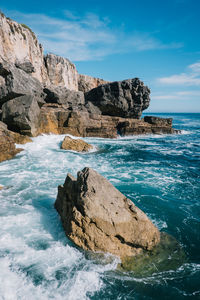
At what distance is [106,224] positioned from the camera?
13.5ft

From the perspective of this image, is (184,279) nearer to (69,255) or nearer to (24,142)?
(69,255)

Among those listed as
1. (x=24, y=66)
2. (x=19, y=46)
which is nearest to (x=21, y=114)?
(x=24, y=66)

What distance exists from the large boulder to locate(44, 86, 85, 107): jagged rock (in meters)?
4.02

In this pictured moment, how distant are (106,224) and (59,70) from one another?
42375mm

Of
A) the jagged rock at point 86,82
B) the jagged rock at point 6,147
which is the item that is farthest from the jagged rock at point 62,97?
the jagged rock at point 86,82

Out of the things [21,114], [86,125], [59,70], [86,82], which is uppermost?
[86,82]

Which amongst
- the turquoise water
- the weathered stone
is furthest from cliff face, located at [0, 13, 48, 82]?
the turquoise water

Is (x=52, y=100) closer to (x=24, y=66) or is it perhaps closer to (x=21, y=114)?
(x=24, y=66)

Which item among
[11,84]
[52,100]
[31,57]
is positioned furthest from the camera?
[31,57]

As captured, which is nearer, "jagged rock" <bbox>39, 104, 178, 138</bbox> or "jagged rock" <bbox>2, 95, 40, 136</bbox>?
"jagged rock" <bbox>2, 95, 40, 136</bbox>

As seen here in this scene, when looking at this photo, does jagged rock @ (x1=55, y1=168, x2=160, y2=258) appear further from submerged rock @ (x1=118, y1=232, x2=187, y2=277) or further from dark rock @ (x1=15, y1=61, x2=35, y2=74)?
dark rock @ (x1=15, y1=61, x2=35, y2=74)

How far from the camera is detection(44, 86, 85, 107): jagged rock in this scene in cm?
2312

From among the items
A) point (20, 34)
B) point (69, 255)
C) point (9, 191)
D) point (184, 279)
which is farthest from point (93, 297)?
point (20, 34)

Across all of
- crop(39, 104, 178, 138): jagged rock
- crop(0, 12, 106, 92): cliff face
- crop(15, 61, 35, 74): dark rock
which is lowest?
crop(39, 104, 178, 138): jagged rock
